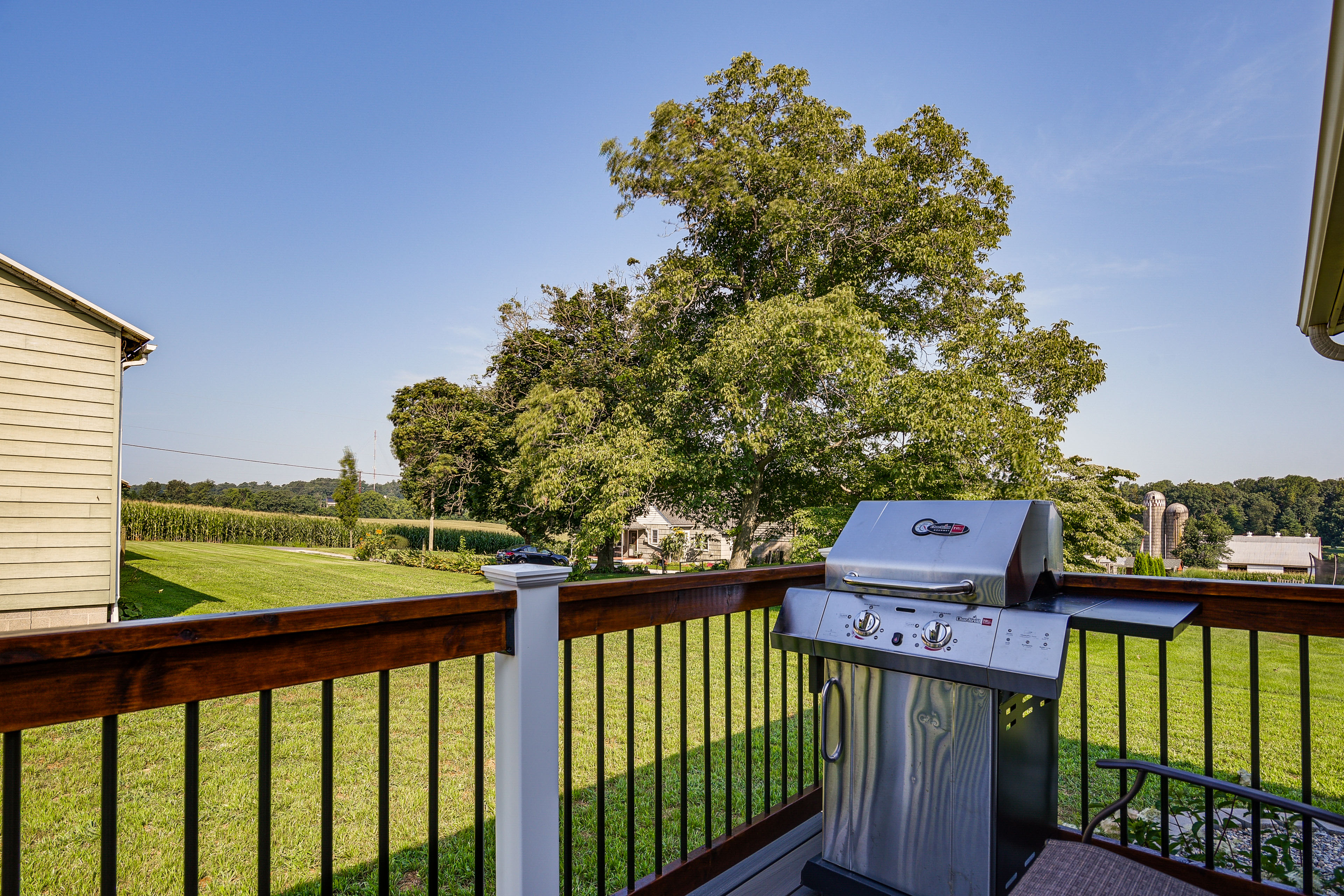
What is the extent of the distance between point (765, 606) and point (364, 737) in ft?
11.8

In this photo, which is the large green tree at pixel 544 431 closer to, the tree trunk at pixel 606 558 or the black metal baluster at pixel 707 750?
the tree trunk at pixel 606 558

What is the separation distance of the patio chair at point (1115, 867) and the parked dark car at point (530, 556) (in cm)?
1291

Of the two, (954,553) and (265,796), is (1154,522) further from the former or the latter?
(265,796)

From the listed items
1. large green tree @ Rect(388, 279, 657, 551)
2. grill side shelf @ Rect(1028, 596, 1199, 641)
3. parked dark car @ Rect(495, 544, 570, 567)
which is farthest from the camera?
parked dark car @ Rect(495, 544, 570, 567)

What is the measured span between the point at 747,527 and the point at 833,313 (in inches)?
180

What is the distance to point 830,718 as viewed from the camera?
1792mm

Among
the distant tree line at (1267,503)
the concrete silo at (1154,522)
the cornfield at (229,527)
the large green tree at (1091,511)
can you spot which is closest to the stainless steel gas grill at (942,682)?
the large green tree at (1091,511)

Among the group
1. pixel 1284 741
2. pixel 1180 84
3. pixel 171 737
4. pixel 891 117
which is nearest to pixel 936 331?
pixel 891 117

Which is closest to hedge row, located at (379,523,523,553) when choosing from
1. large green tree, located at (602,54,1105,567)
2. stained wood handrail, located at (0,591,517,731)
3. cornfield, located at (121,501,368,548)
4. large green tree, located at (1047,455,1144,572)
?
cornfield, located at (121,501,368,548)

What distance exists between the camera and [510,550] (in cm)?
1792

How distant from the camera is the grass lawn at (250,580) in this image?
834 centimetres

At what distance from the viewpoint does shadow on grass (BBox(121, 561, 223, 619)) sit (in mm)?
7508

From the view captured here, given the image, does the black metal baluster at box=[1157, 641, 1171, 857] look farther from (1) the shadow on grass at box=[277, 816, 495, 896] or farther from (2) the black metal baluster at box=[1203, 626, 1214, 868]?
(1) the shadow on grass at box=[277, 816, 495, 896]

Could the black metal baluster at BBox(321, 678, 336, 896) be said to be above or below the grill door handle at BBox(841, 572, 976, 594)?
below
